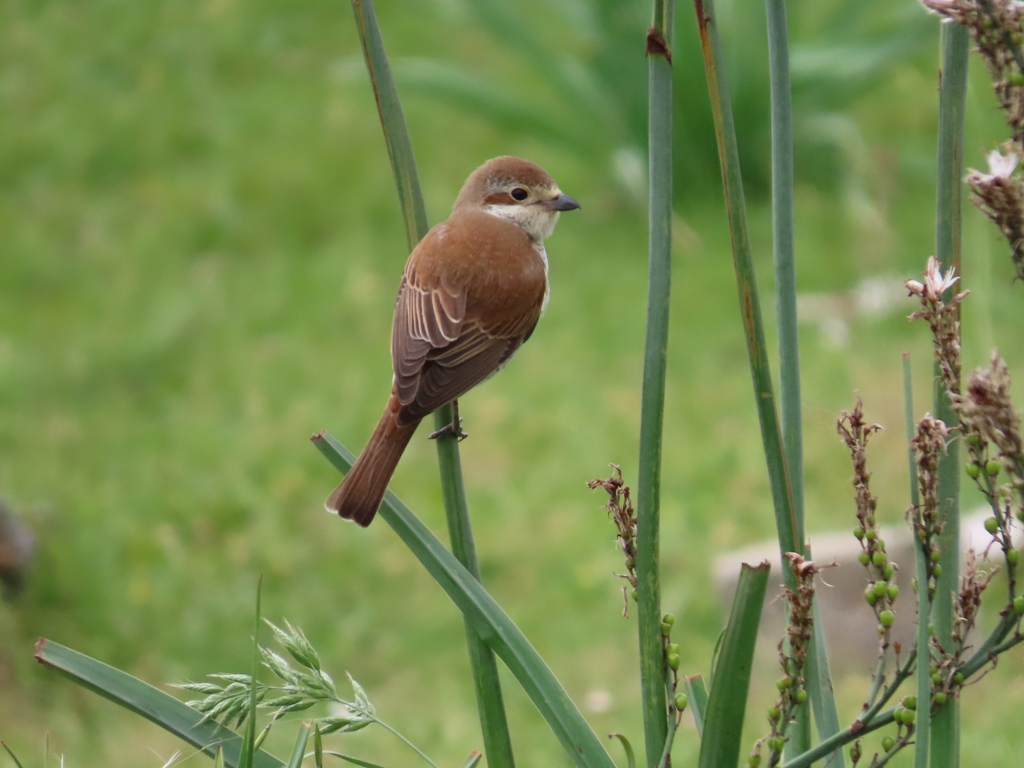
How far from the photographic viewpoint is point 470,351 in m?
2.83

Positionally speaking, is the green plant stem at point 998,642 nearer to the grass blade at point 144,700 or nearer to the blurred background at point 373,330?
the grass blade at point 144,700

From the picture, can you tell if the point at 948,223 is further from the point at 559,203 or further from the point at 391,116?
the point at 559,203

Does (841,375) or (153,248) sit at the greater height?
(153,248)

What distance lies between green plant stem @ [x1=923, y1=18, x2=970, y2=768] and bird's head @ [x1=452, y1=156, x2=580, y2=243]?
1848mm

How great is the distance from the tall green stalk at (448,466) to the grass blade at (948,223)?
489mm

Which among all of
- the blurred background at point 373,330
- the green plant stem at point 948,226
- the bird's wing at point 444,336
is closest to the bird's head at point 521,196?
the bird's wing at point 444,336

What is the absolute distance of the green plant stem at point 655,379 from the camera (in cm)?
139

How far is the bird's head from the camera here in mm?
3236

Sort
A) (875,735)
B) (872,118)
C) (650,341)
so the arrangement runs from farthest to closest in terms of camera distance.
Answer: (872,118) → (875,735) → (650,341)

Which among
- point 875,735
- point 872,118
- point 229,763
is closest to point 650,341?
point 229,763

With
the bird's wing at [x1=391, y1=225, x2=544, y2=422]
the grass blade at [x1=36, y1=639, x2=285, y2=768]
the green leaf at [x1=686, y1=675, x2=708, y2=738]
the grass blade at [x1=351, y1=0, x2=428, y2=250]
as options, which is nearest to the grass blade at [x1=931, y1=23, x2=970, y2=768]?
the green leaf at [x1=686, y1=675, x2=708, y2=738]

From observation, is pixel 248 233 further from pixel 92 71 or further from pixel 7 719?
pixel 7 719

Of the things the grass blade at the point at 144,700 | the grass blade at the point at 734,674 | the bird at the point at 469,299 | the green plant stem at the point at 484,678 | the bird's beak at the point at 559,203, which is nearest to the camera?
the grass blade at the point at 734,674

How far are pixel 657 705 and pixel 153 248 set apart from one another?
17.9ft
